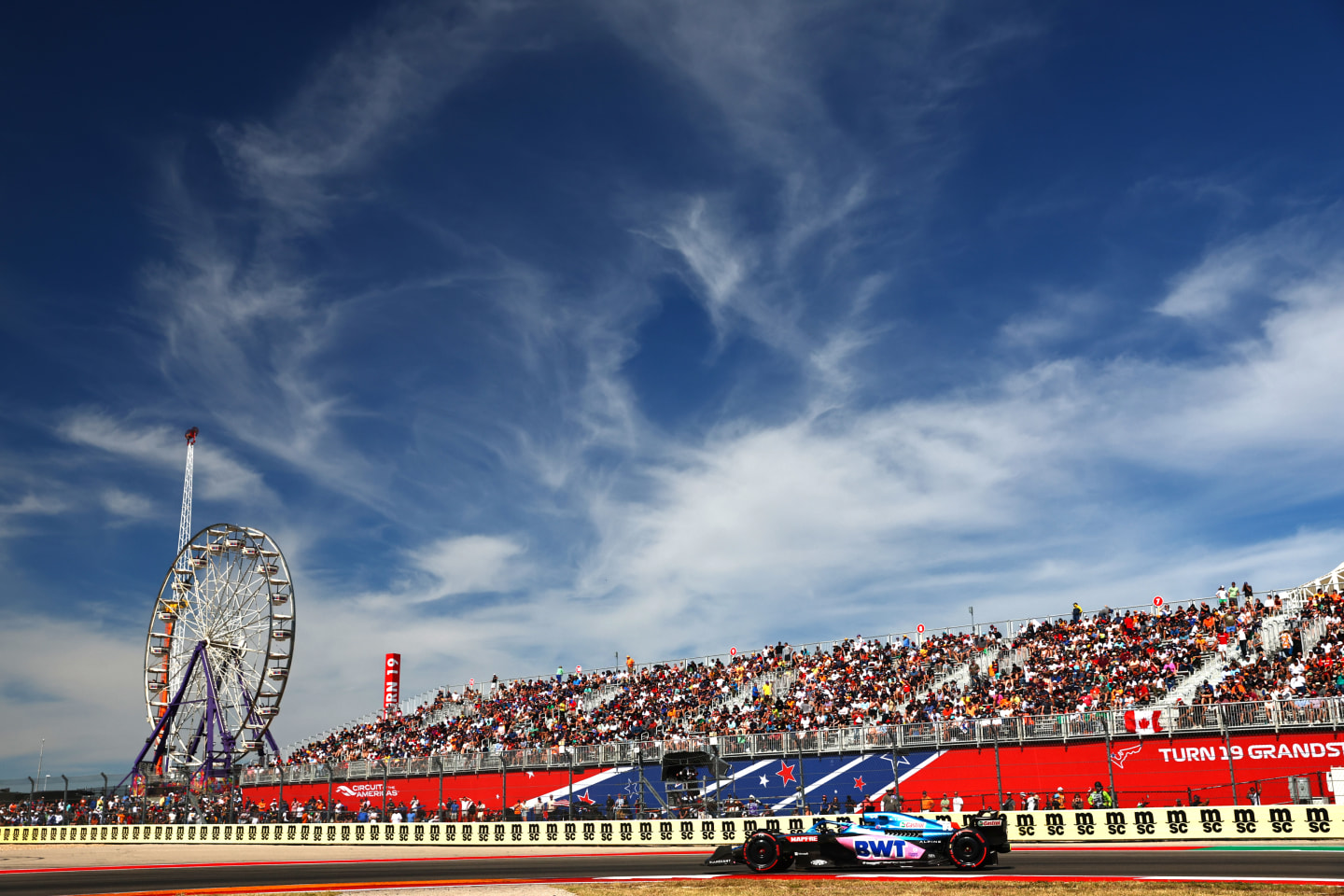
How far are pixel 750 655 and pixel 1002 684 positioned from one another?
14671mm

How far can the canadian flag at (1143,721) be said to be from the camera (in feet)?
107

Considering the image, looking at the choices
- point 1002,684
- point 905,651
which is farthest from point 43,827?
point 1002,684

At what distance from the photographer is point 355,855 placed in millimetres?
29141

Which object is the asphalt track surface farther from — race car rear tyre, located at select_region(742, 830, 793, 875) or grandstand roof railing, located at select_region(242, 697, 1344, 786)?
grandstand roof railing, located at select_region(242, 697, 1344, 786)

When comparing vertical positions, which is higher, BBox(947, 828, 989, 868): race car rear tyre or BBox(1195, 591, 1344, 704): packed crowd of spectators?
BBox(1195, 591, 1344, 704): packed crowd of spectators

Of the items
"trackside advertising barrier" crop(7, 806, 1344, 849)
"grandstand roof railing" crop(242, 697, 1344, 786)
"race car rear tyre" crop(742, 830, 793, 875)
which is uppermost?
"grandstand roof railing" crop(242, 697, 1344, 786)

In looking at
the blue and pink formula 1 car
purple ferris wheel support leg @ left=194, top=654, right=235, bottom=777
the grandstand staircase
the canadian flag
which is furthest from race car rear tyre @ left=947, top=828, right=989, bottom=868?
purple ferris wheel support leg @ left=194, top=654, right=235, bottom=777

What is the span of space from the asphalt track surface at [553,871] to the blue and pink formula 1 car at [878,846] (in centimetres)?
36

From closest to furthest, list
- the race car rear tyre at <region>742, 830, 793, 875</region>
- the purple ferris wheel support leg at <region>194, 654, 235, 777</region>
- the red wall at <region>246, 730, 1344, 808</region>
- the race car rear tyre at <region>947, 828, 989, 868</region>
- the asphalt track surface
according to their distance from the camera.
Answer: the asphalt track surface, the race car rear tyre at <region>947, 828, 989, 868</region>, the race car rear tyre at <region>742, 830, 793, 875</region>, the red wall at <region>246, 730, 1344, 808</region>, the purple ferris wheel support leg at <region>194, 654, 235, 777</region>

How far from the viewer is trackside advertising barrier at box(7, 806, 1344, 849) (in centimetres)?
2534

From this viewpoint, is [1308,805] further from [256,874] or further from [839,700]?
[256,874]

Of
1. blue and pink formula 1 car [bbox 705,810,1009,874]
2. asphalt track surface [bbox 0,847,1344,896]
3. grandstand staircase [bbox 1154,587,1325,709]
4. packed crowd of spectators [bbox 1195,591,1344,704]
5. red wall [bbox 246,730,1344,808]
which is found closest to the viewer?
asphalt track surface [bbox 0,847,1344,896]

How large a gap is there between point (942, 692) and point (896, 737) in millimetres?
4817

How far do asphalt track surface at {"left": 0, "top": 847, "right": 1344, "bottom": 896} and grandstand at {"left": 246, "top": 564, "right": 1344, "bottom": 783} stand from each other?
11486 mm
